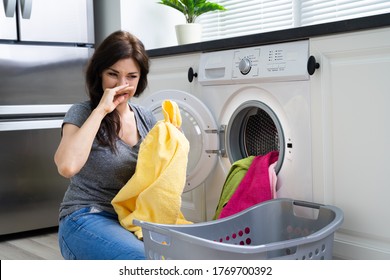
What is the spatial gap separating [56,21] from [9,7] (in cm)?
25

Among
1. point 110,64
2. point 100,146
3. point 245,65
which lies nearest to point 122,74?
point 110,64

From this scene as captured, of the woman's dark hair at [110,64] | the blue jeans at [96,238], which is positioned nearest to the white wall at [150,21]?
the woman's dark hair at [110,64]

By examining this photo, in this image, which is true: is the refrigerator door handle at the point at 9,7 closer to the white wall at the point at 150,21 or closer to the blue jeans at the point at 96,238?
the white wall at the point at 150,21

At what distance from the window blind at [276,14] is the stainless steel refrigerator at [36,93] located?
0.72 metres

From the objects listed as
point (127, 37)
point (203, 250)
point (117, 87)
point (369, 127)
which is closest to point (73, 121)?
point (117, 87)

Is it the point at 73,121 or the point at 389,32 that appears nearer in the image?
the point at 389,32

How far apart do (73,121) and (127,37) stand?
0.33m

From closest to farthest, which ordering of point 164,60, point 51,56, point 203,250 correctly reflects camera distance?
point 203,250 → point 164,60 → point 51,56

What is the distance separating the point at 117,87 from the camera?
1.89m

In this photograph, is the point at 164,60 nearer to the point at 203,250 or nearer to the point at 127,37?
the point at 127,37

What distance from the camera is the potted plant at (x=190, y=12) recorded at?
297cm

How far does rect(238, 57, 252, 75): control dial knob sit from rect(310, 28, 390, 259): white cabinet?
0.27 meters

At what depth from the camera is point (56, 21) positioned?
9.44 ft

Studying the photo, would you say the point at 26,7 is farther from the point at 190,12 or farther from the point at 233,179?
the point at 233,179
